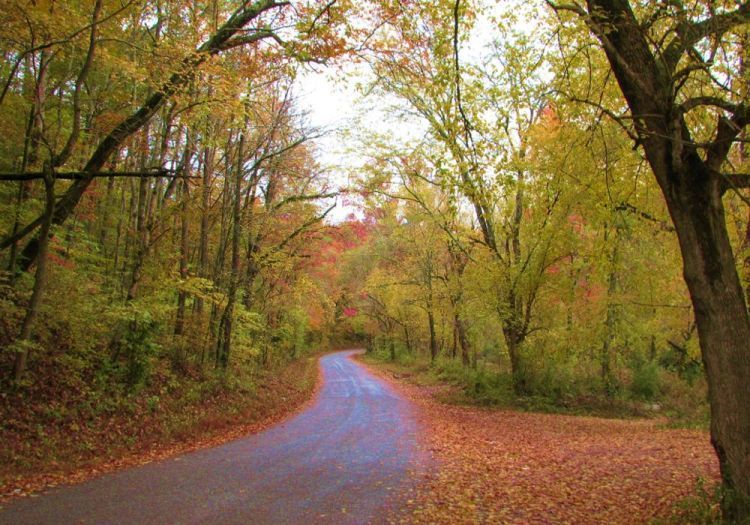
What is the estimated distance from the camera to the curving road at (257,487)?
17.4ft

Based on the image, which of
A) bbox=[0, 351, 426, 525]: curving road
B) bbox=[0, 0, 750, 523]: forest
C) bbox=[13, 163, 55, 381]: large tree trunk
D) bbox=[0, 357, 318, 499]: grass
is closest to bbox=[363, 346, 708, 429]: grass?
bbox=[0, 0, 750, 523]: forest

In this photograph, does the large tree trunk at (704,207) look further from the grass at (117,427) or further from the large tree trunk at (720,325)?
the grass at (117,427)

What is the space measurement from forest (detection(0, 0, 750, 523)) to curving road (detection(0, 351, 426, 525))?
139 centimetres

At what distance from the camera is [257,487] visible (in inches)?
254

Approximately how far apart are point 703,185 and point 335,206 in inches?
650

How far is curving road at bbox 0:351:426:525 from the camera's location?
17.4 feet

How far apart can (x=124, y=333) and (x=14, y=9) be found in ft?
22.0

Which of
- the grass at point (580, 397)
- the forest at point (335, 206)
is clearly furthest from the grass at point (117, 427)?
the grass at point (580, 397)

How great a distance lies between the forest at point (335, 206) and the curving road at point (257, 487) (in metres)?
1.39

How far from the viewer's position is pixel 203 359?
15.2 metres

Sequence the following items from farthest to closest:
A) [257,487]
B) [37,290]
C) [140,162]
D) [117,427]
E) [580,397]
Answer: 1. [580,397]
2. [140,162]
3. [117,427]
4. [37,290]
5. [257,487]

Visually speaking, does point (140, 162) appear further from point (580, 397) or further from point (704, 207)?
point (580, 397)

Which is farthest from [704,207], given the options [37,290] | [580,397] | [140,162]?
[580,397]

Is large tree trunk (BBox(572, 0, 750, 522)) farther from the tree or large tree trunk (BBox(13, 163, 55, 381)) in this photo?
large tree trunk (BBox(13, 163, 55, 381))
